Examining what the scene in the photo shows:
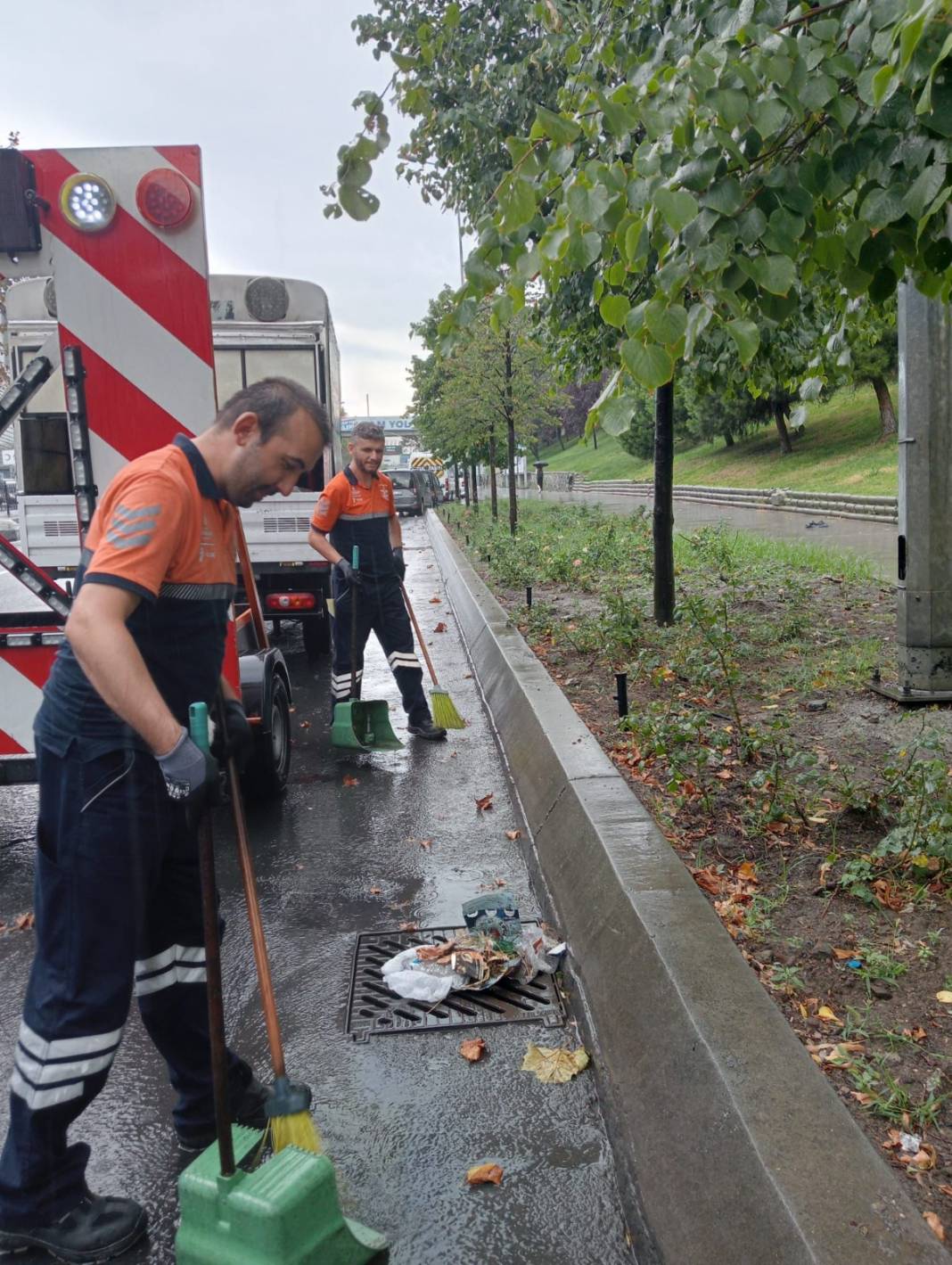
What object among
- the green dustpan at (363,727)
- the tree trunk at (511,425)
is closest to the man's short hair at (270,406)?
the green dustpan at (363,727)

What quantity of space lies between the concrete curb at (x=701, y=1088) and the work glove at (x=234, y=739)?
137cm

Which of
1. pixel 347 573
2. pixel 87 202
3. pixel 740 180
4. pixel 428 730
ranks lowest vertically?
pixel 428 730

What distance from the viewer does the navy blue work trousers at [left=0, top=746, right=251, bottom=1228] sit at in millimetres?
2623

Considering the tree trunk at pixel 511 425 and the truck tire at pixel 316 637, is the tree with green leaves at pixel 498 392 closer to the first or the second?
the tree trunk at pixel 511 425

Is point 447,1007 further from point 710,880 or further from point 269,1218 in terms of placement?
point 269,1218

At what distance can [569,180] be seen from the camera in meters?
2.83

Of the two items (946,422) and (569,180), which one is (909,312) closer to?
(946,422)

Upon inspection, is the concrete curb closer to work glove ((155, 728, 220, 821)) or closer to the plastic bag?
the plastic bag

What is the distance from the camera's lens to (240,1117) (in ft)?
10.3

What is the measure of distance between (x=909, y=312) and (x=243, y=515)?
6.03 metres

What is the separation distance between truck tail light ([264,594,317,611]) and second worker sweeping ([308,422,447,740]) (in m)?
2.61

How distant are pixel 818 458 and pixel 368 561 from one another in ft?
117

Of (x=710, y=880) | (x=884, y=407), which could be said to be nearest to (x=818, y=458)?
(x=884, y=407)

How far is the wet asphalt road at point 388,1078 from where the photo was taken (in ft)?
8.96
